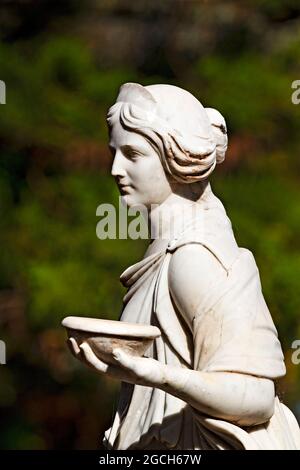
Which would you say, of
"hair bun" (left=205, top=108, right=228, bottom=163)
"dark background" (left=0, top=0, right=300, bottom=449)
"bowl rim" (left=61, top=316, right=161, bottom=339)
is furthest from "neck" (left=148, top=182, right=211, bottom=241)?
"dark background" (left=0, top=0, right=300, bottom=449)

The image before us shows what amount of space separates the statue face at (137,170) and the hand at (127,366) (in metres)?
0.48

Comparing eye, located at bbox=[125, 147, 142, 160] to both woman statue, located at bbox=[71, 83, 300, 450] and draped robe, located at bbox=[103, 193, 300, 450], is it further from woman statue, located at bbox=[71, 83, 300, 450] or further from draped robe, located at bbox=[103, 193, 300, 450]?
draped robe, located at bbox=[103, 193, 300, 450]

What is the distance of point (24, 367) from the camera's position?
10.0 m

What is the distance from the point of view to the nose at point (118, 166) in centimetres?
483

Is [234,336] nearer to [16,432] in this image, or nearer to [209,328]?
[209,328]

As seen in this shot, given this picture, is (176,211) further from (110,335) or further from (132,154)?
(110,335)

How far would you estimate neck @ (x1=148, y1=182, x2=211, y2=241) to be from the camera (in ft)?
15.9

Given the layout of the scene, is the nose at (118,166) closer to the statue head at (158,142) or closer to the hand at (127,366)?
the statue head at (158,142)

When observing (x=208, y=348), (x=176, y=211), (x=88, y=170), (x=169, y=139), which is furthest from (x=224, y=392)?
(x=88, y=170)

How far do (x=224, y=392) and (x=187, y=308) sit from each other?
23cm

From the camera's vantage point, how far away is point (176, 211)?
4.84 meters

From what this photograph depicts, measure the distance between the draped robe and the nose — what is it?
8.4 inches

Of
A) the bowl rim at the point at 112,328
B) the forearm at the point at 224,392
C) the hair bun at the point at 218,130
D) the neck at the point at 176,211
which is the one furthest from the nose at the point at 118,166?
the forearm at the point at 224,392
